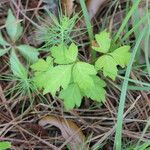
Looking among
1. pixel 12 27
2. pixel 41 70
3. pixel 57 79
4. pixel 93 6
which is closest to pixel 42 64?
pixel 41 70

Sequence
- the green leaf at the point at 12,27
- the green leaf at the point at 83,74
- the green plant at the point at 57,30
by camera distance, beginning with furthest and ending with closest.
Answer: the green leaf at the point at 12,27, the green plant at the point at 57,30, the green leaf at the point at 83,74

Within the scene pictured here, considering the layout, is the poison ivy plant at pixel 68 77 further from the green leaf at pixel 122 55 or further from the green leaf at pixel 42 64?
the green leaf at pixel 122 55

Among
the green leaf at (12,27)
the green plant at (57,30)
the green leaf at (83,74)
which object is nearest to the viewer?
the green leaf at (83,74)

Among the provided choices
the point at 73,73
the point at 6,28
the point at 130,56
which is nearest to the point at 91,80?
the point at 73,73

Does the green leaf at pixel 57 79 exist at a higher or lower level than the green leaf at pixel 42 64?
lower

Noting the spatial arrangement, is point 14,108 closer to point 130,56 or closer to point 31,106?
point 31,106

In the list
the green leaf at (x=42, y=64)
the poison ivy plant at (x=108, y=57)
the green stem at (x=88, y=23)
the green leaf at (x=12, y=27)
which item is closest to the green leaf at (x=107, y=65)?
the poison ivy plant at (x=108, y=57)

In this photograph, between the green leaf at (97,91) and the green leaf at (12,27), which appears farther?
the green leaf at (12,27)

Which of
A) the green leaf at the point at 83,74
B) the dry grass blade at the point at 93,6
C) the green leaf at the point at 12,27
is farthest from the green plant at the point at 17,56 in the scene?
the dry grass blade at the point at 93,6

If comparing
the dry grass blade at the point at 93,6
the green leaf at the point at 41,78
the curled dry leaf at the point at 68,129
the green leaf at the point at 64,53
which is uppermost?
the dry grass blade at the point at 93,6
